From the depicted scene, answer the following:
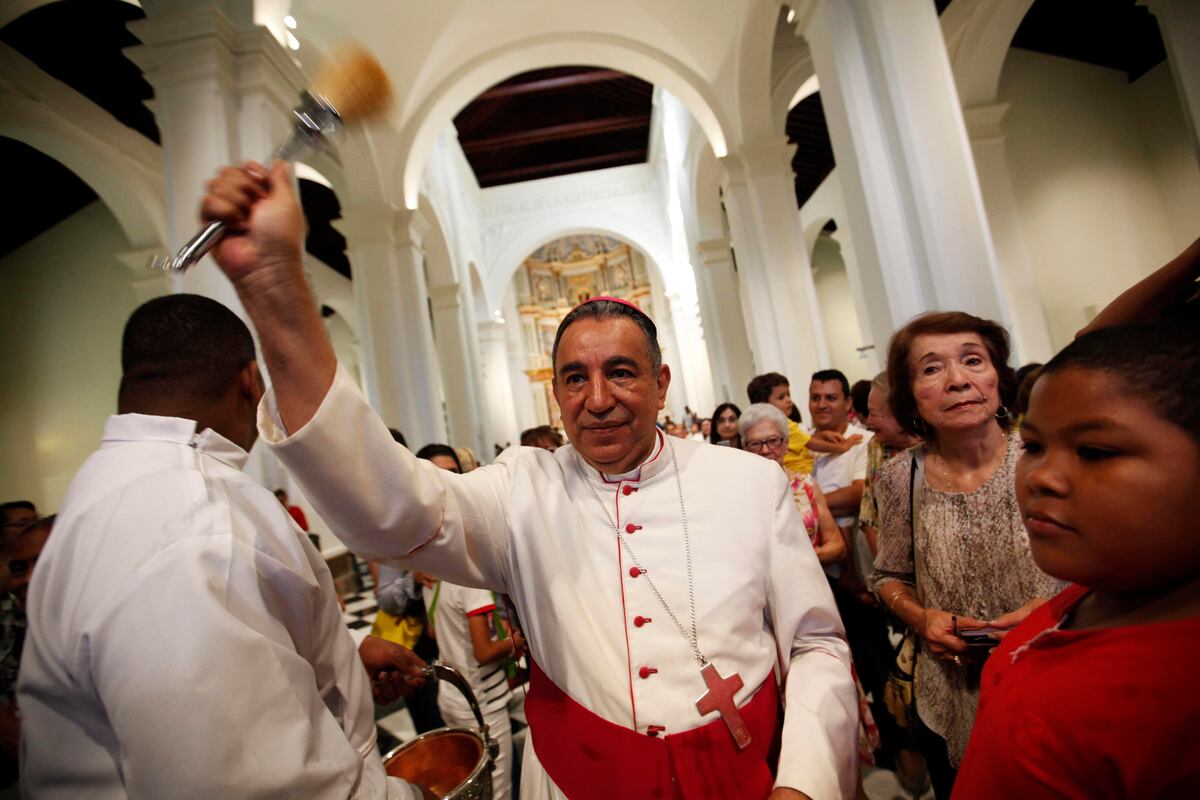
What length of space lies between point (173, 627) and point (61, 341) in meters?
11.2

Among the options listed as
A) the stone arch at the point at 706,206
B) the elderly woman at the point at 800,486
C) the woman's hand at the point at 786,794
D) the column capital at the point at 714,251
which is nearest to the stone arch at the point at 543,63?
the stone arch at the point at 706,206

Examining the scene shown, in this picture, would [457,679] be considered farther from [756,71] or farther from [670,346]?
[670,346]

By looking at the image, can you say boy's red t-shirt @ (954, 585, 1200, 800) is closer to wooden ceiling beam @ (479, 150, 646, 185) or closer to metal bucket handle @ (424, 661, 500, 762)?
metal bucket handle @ (424, 661, 500, 762)

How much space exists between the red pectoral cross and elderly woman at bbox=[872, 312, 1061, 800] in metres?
0.74

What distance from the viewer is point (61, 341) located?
899 centimetres

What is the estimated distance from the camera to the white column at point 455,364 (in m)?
12.2

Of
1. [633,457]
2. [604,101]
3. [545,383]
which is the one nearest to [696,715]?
[633,457]

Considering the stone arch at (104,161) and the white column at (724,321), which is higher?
the stone arch at (104,161)

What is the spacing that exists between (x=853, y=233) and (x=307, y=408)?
445 cm

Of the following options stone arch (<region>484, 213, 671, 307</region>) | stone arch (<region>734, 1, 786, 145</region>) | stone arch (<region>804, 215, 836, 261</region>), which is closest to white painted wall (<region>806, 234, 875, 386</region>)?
stone arch (<region>804, 215, 836, 261</region>)

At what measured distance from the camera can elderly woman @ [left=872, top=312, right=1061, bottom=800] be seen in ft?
5.18

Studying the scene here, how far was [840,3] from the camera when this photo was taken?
13.4ft

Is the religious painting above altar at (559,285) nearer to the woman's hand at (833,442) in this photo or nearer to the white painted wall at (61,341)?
the white painted wall at (61,341)

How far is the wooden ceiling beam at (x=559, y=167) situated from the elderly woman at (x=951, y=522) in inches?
721
